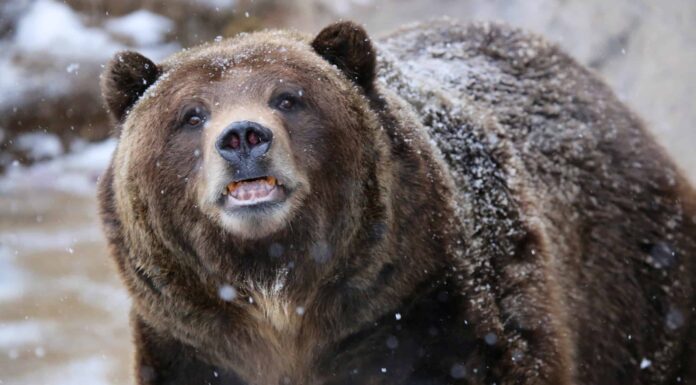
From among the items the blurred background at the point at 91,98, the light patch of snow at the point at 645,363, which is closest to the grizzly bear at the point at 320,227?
the light patch of snow at the point at 645,363

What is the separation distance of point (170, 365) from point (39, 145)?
30.9 feet

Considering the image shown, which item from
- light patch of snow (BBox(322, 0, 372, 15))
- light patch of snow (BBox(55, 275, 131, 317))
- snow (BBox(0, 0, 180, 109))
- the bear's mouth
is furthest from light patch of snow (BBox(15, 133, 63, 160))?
the bear's mouth

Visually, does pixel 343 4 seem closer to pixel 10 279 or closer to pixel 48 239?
pixel 48 239

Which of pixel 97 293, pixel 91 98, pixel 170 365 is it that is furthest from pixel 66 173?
pixel 170 365

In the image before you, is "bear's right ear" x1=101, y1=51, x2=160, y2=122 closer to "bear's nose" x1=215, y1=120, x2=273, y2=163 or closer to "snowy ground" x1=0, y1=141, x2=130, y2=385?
"bear's nose" x1=215, y1=120, x2=273, y2=163

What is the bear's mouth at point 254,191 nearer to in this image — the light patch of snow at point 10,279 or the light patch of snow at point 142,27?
the light patch of snow at point 10,279

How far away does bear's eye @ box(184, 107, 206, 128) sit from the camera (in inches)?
155

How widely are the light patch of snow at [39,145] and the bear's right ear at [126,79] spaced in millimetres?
9013

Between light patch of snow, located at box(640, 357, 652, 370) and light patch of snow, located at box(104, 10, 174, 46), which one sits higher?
light patch of snow, located at box(104, 10, 174, 46)

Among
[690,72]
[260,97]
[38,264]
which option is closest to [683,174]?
[260,97]

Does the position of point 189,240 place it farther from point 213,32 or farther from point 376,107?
point 213,32

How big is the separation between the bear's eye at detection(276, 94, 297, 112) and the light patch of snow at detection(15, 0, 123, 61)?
10.2 m

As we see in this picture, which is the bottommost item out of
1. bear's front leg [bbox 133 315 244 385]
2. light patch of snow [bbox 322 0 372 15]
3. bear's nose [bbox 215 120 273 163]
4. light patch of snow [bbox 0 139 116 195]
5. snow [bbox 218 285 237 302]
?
bear's front leg [bbox 133 315 244 385]

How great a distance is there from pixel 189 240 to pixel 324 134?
25.8 inches
